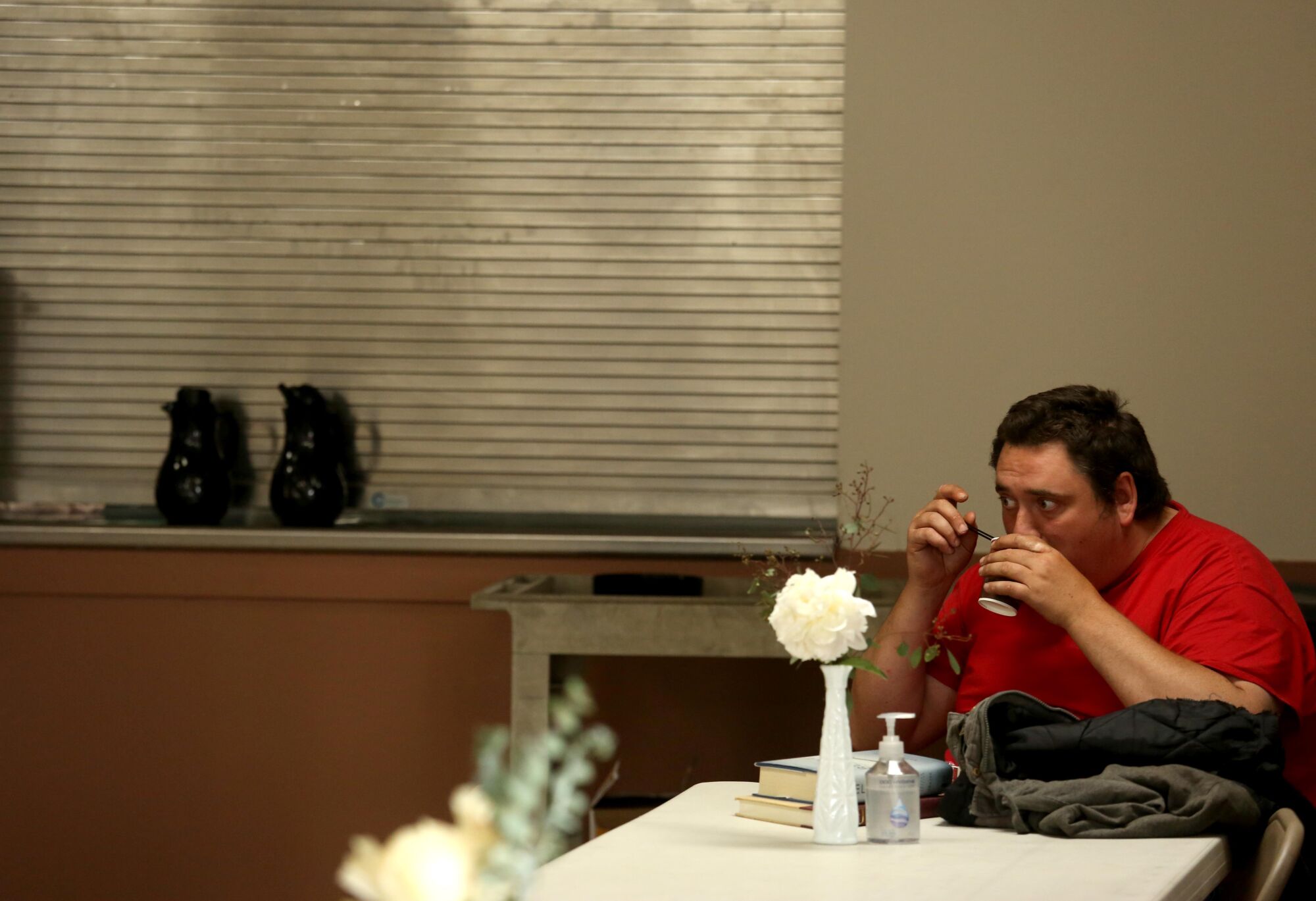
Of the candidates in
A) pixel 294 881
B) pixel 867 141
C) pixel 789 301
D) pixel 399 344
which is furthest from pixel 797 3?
pixel 294 881

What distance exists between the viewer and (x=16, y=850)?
3705mm

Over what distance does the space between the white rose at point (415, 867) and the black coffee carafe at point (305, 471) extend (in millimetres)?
3164

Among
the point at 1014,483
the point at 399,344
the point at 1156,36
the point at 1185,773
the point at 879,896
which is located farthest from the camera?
the point at 399,344

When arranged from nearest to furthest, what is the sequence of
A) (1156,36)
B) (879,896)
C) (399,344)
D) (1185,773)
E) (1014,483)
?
(879,896) → (1185,773) → (1014,483) → (1156,36) → (399,344)

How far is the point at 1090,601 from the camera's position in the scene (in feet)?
6.86

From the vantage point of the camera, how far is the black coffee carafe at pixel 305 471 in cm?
371

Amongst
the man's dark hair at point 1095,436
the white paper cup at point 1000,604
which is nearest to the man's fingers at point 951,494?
the man's dark hair at point 1095,436

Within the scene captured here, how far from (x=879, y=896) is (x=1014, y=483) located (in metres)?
0.91

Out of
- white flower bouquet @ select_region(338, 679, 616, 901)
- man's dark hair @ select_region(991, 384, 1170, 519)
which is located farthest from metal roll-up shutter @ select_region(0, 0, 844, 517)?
white flower bouquet @ select_region(338, 679, 616, 901)

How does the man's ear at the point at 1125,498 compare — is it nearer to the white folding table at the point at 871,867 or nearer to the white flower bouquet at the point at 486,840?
the white folding table at the point at 871,867

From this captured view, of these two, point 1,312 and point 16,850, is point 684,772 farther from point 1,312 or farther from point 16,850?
point 1,312

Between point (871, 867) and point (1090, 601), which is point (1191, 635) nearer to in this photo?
point (1090, 601)

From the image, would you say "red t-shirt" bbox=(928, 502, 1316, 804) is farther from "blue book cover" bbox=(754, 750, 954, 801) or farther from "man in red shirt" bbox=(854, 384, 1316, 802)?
"blue book cover" bbox=(754, 750, 954, 801)

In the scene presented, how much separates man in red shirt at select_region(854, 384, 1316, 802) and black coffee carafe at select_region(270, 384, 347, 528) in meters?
1.80
